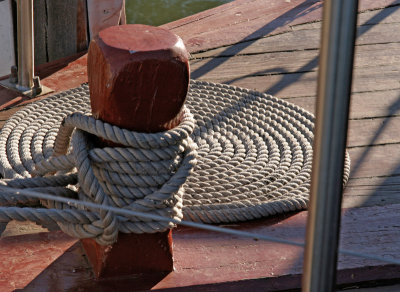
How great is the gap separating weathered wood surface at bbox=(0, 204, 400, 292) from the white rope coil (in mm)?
110

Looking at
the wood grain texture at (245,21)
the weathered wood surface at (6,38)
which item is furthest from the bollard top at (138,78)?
the weathered wood surface at (6,38)

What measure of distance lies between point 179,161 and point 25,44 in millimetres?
1190

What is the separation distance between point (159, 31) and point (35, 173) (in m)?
0.37

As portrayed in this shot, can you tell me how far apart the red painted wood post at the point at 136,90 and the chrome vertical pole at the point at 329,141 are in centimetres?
42

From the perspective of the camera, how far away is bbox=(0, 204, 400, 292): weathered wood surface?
1220mm

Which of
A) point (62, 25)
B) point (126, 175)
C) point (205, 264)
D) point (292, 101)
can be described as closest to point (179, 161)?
point (126, 175)

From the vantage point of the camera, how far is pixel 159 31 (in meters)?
1.21

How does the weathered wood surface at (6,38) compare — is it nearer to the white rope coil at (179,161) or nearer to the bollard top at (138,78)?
the white rope coil at (179,161)

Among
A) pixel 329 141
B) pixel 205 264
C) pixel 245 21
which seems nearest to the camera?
pixel 329 141

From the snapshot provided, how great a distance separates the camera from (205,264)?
129 centimetres

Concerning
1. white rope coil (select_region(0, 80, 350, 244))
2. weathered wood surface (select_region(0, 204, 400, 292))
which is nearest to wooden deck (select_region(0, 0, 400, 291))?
weathered wood surface (select_region(0, 204, 400, 292))

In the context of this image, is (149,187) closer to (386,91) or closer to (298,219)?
(298,219)

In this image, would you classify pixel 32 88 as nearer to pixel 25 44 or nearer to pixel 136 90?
pixel 25 44

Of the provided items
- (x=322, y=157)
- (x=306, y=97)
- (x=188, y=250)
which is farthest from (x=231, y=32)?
(x=322, y=157)
